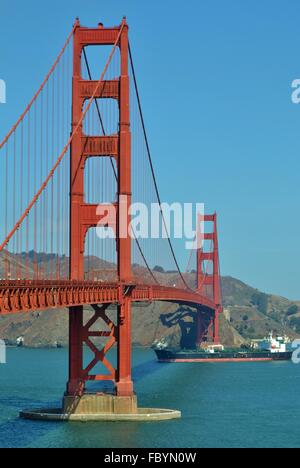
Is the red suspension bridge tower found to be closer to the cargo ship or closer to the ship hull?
the ship hull

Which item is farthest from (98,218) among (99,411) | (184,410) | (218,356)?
(218,356)

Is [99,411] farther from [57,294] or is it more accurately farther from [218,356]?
[218,356]

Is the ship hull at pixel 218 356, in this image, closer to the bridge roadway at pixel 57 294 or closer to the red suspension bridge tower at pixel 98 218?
the bridge roadway at pixel 57 294

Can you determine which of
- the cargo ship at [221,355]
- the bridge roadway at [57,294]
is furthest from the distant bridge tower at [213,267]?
the bridge roadway at [57,294]

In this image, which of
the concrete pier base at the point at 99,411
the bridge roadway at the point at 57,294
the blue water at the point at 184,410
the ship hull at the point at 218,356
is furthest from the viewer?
the ship hull at the point at 218,356

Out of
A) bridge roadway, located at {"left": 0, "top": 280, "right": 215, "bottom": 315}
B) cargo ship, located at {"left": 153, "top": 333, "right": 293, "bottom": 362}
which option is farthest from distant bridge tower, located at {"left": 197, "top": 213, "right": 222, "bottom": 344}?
bridge roadway, located at {"left": 0, "top": 280, "right": 215, "bottom": 315}
